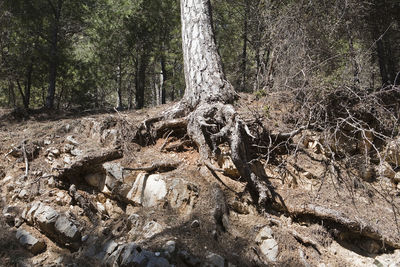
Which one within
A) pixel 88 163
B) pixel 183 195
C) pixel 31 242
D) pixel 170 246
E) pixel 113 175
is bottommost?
pixel 31 242

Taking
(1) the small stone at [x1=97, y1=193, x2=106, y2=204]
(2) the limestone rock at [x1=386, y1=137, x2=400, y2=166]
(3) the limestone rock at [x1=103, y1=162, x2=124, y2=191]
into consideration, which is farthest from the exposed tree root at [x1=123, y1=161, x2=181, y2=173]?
(2) the limestone rock at [x1=386, y1=137, x2=400, y2=166]

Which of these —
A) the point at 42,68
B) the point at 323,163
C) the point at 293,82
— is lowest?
the point at 323,163

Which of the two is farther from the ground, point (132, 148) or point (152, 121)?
point (152, 121)

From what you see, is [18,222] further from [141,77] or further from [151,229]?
[141,77]

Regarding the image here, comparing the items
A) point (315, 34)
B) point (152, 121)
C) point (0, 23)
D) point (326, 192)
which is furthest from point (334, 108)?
point (0, 23)

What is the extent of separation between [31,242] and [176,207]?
199 cm

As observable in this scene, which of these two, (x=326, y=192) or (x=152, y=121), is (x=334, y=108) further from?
(x=152, y=121)

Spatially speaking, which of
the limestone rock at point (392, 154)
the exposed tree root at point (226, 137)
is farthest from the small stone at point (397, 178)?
the exposed tree root at point (226, 137)

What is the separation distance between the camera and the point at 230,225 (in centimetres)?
364

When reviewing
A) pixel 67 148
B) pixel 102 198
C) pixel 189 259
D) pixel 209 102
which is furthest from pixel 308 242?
pixel 67 148

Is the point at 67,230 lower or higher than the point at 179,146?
lower

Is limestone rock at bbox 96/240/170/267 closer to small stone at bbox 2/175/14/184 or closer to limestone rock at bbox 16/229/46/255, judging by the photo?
limestone rock at bbox 16/229/46/255

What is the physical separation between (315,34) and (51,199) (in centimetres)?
654

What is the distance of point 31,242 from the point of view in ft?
11.9
